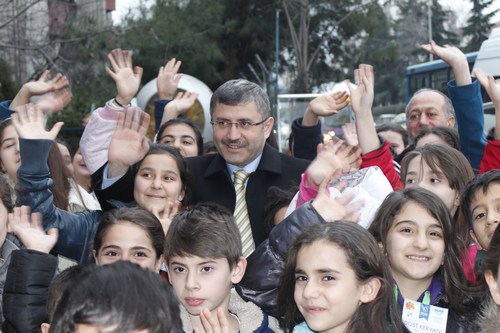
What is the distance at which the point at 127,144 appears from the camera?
14.4 ft

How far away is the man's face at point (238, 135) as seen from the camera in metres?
4.81

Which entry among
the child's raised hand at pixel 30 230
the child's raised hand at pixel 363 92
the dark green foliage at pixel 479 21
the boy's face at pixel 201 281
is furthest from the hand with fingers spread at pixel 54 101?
the dark green foliage at pixel 479 21

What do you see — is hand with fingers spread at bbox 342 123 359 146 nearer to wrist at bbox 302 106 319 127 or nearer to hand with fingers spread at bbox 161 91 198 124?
wrist at bbox 302 106 319 127

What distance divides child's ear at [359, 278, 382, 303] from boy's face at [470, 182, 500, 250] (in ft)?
2.87

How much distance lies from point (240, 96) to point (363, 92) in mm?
709

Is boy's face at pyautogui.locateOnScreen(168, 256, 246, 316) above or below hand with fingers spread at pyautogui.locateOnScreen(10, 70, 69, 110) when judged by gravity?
below

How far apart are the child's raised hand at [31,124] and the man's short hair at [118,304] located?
1.86m

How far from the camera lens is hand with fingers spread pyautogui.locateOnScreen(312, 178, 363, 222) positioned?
12.0ft

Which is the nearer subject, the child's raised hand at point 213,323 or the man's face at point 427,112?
the child's raised hand at point 213,323

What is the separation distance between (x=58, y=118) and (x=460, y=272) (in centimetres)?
1624

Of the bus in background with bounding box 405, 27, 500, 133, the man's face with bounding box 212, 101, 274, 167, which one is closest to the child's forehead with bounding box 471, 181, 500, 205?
the man's face with bounding box 212, 101, 274, 167

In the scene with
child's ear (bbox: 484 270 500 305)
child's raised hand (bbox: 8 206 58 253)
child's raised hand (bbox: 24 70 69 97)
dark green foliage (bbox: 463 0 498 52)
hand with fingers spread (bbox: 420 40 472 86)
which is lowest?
child's ear (bbox: 484 270 500 305)

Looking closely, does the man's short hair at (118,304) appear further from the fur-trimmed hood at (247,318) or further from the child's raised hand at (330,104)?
the child's raised hand at (330,104)

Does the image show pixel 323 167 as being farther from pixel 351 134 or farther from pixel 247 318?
pixel 351 134
